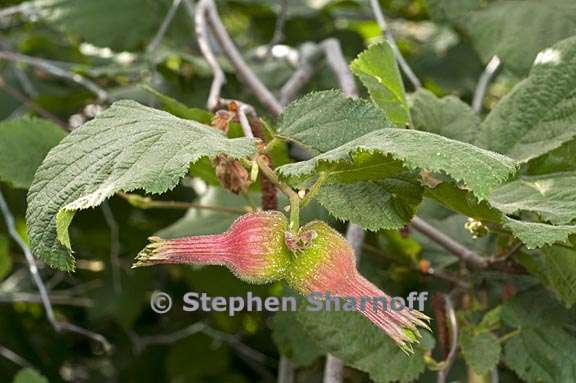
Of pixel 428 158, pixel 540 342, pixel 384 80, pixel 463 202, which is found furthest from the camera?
pixel 540 342

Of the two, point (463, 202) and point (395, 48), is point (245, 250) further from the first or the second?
point (395, 48)

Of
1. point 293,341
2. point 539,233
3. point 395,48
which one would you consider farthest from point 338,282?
point 395,48

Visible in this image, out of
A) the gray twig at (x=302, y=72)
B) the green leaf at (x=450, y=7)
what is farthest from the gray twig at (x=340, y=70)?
the green leaf at (x=450, y=7)

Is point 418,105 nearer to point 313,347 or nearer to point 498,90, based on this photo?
point 313,347

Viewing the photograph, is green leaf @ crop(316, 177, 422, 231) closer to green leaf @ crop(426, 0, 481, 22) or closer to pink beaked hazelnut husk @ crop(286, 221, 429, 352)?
pink beaked hazelnut husk @ crop(286, 221, 429, 352)

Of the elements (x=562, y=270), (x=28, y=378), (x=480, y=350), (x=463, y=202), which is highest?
(x=463, y=202)
